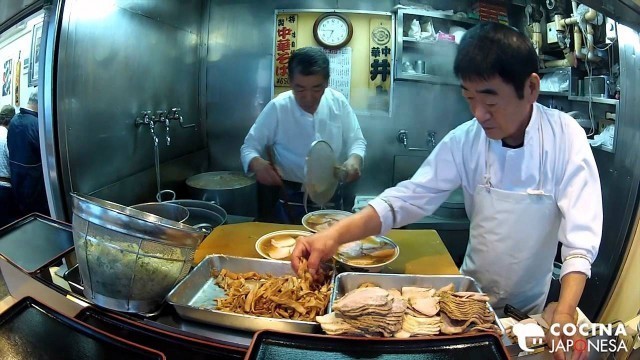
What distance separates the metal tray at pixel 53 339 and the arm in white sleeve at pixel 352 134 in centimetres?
96

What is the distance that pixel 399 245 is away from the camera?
62.5 inches

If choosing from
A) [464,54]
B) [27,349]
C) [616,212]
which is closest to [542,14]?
[464,54]

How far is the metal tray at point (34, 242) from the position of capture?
1.32 metres

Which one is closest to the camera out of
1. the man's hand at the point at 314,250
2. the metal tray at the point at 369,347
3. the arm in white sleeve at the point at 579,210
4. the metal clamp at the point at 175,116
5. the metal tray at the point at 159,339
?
the metal tray at the point at 369,347

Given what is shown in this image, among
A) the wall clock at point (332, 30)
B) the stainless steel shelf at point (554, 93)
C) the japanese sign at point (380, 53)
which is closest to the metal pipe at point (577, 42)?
the stainless steel shelf at point (554, 93)

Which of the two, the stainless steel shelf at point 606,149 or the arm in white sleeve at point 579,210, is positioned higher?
the stainless steel shelf at point 606,149

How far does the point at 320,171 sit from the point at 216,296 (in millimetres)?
608

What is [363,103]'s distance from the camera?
1483 millimetres

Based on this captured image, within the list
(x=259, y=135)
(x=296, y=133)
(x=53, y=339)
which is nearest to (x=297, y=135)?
(x=296, y=133)

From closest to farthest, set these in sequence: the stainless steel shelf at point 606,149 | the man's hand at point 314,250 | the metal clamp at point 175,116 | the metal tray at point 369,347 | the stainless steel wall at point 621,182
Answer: the metal tray at point 369,347
the man's hand at point 314,250
the stainless steel wall at point 621,182
the stainless steel shelf at point 606,149
the metal clamp at point 175,116

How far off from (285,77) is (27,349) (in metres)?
1.09

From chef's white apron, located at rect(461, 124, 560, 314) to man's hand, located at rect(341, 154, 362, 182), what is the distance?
0.43m

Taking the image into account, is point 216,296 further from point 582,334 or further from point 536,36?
point 536,36

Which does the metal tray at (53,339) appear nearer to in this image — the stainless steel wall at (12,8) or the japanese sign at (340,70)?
the japanese sign at (340,70)
